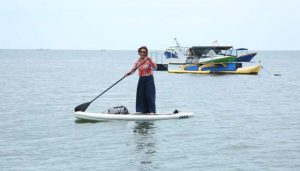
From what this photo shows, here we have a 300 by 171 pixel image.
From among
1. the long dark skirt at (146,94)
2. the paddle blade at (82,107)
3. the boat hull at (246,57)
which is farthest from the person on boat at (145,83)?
the boat hull at (246,57)

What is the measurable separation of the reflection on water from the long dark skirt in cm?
66

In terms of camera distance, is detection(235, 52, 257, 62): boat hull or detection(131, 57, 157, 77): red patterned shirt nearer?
detection(131, 57, 157, 77): red patterned shirt

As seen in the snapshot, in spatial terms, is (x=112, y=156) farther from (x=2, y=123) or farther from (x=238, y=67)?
(x=238, y=67)

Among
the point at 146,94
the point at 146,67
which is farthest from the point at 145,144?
the point at 146,67

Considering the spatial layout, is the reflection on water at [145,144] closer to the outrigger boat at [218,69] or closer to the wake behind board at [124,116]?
the wake behind board at [124,116]

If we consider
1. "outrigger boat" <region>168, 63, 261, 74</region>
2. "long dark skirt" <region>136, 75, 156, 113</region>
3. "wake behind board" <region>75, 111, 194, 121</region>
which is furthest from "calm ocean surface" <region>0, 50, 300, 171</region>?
"outrigger boat" <region>168, 63, 261, 74</region>

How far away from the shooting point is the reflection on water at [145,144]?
14742 mm

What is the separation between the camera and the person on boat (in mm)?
20375

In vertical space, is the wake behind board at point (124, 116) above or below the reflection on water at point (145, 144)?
above

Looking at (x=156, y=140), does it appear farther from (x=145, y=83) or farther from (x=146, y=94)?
(x=145, y=83)

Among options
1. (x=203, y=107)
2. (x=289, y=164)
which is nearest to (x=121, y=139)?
A: (x=289, y=164)

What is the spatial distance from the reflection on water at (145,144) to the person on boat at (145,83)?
709mm

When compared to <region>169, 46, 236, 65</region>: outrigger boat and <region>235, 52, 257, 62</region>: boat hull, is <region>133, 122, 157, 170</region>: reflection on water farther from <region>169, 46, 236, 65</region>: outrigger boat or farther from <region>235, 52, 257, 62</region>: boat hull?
<region>235, 52, 257, 62</region>: boat hull

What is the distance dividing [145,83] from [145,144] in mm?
3939
